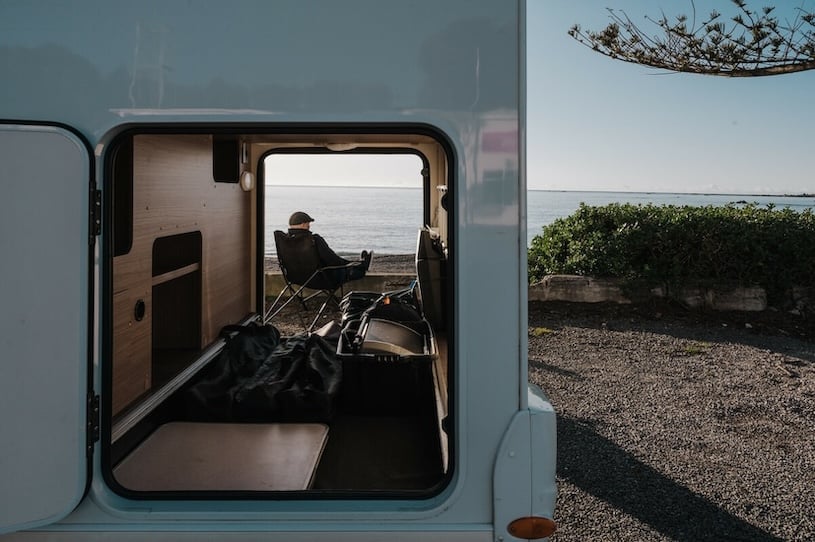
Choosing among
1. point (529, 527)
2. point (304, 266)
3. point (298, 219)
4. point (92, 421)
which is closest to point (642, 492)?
point (529, 527)

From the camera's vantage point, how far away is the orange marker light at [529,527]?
5.66ft

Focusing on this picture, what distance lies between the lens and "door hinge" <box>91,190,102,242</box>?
170cm

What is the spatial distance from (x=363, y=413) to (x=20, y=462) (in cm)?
204

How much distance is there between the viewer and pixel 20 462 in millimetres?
1669

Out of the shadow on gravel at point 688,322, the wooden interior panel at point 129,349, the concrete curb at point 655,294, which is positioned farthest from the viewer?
the concrete curb at point 655,294

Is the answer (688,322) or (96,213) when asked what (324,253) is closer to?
(688,322)

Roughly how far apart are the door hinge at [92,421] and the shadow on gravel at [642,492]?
3.10m

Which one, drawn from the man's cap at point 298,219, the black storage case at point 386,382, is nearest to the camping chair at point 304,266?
the man's cap at point 298,219

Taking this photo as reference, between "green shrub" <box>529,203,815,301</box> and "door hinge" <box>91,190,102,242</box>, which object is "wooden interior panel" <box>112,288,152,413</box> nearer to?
"door hinge" <box>91,190,102,242</box>

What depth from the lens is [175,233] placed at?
3.34 m

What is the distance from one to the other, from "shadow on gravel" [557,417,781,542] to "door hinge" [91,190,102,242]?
3.30m

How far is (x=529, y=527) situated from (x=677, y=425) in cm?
413

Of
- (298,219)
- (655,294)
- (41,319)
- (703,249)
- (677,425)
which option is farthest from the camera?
(655,294)

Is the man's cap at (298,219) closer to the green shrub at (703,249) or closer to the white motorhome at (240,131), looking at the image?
the green shrub at (703,249)
